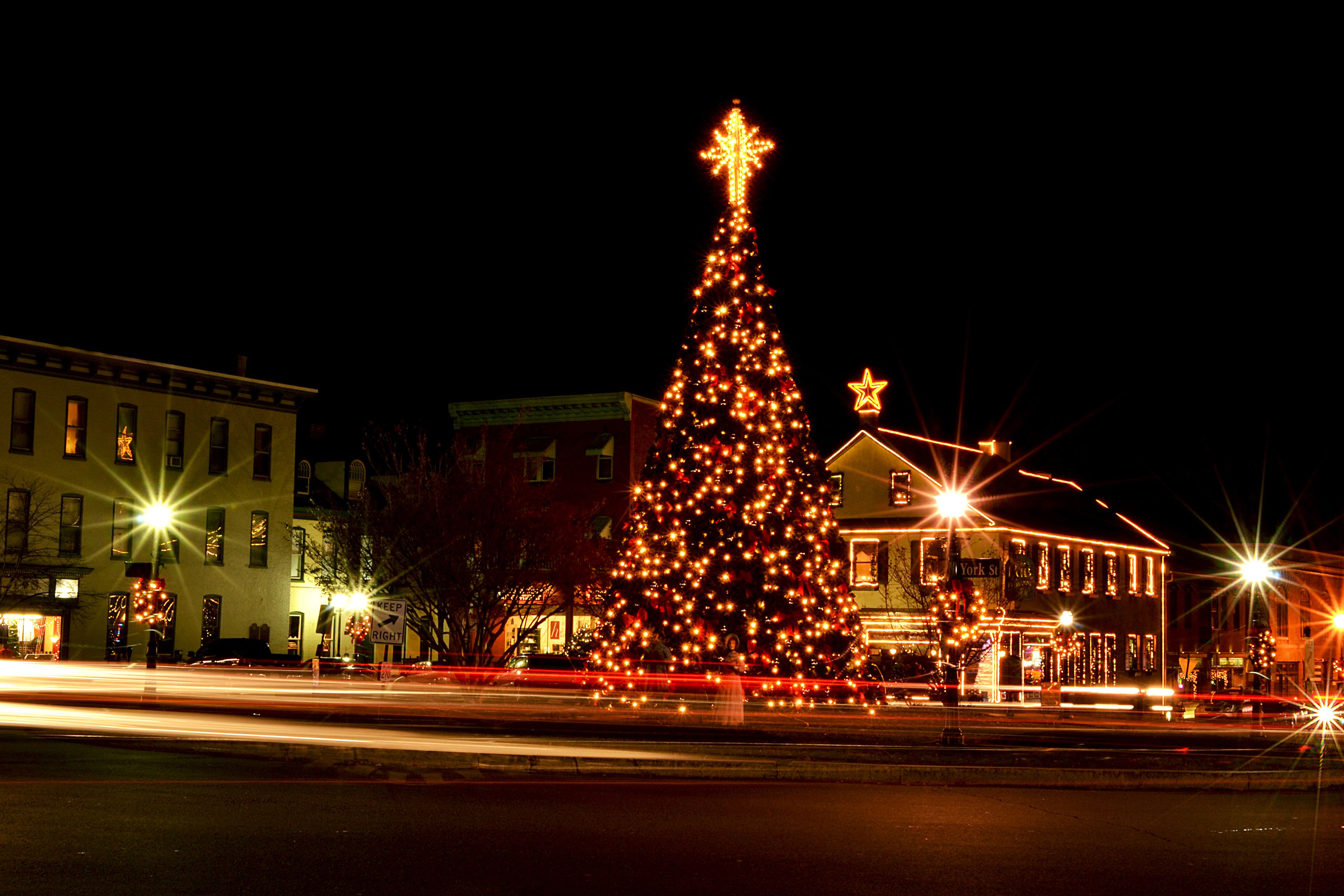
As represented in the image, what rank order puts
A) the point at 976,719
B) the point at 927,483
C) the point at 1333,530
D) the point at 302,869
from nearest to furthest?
the point at 302,869 < the point at 976,719 < the point at 927,483 < the point at 1333,530

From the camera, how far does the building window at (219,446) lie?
56156 millimetres

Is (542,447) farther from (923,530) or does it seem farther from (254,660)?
(254,660)

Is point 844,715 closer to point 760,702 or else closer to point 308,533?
point 760,702

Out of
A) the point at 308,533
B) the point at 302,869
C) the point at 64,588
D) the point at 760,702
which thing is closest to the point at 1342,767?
the point at 760,702

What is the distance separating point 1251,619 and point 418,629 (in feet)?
89.4

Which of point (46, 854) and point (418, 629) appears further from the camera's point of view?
point (418, 629)

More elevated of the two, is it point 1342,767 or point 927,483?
point 927,483

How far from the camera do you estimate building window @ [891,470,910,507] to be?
5903cm

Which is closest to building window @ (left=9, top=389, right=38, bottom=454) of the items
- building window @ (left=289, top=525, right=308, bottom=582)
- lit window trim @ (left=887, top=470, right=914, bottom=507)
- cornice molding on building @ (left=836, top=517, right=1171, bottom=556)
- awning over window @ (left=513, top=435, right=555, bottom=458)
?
building window @ (left=289, top=525, right=308, bottom=582)

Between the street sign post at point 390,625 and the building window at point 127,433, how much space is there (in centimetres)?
2709

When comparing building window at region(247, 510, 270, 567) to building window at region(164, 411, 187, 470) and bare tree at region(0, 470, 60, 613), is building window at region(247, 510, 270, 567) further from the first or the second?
bare tree at region(0, 470, 60, 613)

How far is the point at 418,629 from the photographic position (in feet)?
159

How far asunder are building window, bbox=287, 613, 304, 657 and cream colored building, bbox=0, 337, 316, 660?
2073 mm

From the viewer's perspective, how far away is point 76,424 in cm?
5206
